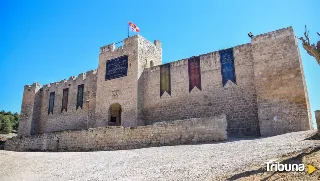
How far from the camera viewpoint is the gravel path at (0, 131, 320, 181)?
627cm

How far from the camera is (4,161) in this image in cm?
1079

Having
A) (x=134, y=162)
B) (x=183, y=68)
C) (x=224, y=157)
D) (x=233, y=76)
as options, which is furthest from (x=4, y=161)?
(x=233, y=76)

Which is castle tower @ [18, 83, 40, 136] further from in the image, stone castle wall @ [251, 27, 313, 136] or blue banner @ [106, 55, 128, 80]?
stone castle wall @ [251, 27, 313, 136]

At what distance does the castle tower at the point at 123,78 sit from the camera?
649 inches

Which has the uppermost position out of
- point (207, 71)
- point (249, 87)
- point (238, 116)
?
point (207, 71)

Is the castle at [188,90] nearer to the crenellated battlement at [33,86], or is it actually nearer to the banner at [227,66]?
the banner at [227,66]

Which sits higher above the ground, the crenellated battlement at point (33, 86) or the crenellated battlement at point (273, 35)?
the crenellated battlement at point (33, 86)

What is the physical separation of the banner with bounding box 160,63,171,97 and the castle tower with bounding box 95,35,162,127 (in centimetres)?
150

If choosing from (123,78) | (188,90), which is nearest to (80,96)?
(123,78)

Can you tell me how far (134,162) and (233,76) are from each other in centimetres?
758

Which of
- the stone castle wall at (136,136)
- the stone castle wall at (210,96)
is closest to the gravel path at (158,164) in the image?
the stone castle wall at (136,136)

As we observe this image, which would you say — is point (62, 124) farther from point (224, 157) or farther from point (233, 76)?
point (224, 157)

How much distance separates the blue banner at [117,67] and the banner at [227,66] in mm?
6405

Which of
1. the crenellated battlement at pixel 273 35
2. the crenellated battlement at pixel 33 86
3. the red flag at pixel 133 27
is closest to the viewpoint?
the crenellated battlement at pixel 273 35
